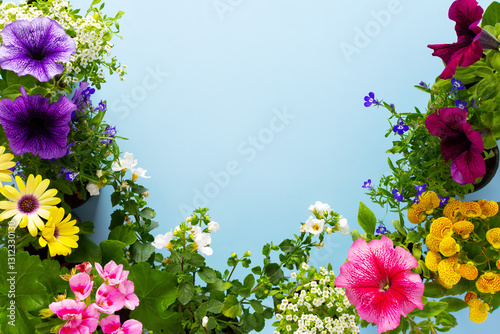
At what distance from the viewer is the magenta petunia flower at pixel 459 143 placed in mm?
1041

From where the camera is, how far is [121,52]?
1720 mm

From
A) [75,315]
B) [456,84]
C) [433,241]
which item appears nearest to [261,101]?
[456,84]

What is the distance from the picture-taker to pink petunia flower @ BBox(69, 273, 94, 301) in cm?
86

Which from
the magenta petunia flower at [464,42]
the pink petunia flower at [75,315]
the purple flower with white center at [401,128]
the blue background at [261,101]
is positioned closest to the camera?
the pink petunia flower at [75,315]

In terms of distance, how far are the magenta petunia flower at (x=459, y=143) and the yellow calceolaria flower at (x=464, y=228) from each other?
0.13 meters

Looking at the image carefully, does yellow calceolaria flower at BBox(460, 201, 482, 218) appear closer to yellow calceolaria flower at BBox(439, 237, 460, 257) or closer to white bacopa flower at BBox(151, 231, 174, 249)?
yellow calceolaria flower at BBox(439, 237, 460, 257)

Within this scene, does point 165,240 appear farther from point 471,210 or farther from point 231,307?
point 471,210

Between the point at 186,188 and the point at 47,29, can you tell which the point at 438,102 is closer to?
the point at 186,188

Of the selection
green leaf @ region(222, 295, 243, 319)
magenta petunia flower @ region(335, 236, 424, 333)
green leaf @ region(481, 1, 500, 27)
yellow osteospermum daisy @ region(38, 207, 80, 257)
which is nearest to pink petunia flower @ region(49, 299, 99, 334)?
yellow osteospermum daisy @ region(38, 207, 80, 257)

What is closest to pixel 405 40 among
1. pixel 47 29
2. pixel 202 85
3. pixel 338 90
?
pixel 338 90

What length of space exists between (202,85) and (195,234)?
2.59 feet

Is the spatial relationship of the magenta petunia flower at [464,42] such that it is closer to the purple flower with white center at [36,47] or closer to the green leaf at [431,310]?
the green leaf at [431,310]

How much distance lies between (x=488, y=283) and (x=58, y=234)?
119 cm

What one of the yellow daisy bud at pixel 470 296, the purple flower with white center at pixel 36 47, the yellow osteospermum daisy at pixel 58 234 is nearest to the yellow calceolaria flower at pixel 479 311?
the yellow daisy bud at pixel 470 296
